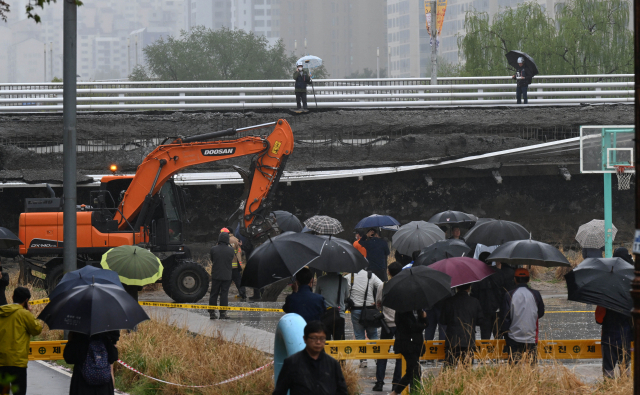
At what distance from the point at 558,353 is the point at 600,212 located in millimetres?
16847

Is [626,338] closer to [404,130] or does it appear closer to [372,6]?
[404,130]

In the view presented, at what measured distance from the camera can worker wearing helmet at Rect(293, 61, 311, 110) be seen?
25.0 meters

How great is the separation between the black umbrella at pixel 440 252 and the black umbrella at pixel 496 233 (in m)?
1.33

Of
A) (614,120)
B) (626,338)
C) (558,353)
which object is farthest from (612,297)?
(614,120)

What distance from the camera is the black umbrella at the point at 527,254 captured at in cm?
1014

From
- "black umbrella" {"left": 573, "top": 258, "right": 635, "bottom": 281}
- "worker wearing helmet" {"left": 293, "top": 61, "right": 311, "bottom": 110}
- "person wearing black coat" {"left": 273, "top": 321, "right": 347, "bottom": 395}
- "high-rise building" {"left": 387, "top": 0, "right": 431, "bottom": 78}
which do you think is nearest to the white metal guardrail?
"worker wearing helmet" {"left": 293, "top": 61, "right": 311, "bottom": 110}

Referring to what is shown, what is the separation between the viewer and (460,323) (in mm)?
8836

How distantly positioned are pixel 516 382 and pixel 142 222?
1035 cm

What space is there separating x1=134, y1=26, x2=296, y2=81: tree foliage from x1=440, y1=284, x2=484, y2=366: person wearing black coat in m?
73.7

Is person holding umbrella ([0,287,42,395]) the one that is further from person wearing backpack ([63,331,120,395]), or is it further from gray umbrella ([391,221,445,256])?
gray umbrella ([391,221,445,256])

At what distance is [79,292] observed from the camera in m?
7.41

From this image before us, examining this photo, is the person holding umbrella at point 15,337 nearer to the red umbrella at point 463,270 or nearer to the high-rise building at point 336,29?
the red umbrella at point 463,270


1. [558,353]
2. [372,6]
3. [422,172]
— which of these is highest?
[372,6]

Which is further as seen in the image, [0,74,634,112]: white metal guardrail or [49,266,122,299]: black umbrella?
[0,74,634,112]: white metal guardrail
